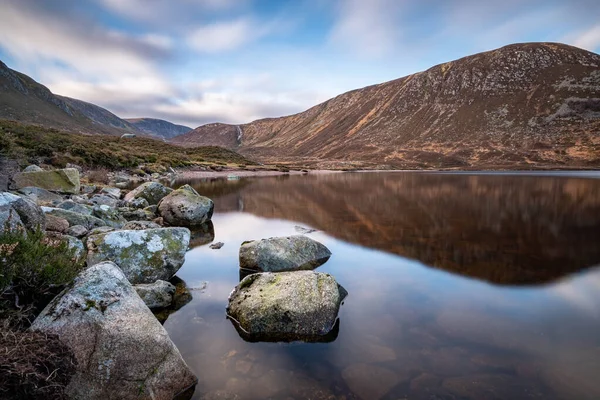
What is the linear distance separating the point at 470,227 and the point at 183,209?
54.5ft

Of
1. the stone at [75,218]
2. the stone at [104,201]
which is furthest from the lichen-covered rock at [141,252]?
the stone at [104,201]

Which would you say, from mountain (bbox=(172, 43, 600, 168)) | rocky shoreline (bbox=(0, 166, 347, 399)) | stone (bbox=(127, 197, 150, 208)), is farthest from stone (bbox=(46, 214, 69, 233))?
mountain (bbox=(172, 43, 600, 168))

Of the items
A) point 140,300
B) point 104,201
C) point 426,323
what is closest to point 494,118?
point 104,201

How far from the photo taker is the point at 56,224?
10.3m

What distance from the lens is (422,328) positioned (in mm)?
7723

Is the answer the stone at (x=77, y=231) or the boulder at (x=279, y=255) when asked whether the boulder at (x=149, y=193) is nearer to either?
the stone at (x=77, y=231)

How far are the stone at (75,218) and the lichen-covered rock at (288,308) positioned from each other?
24.0ft

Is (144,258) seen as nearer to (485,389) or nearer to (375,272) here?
(375,272)

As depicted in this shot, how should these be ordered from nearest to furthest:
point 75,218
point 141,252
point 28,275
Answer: point 28,275, point 141,252, point 75,218

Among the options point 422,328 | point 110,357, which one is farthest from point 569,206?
point 110,357

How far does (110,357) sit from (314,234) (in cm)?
1336

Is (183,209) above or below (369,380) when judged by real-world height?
above

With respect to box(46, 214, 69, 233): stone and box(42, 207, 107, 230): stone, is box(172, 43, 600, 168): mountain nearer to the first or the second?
box(42, 207, 107, 230): stone

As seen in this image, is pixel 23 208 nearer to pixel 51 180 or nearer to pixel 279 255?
pixel 279 255
